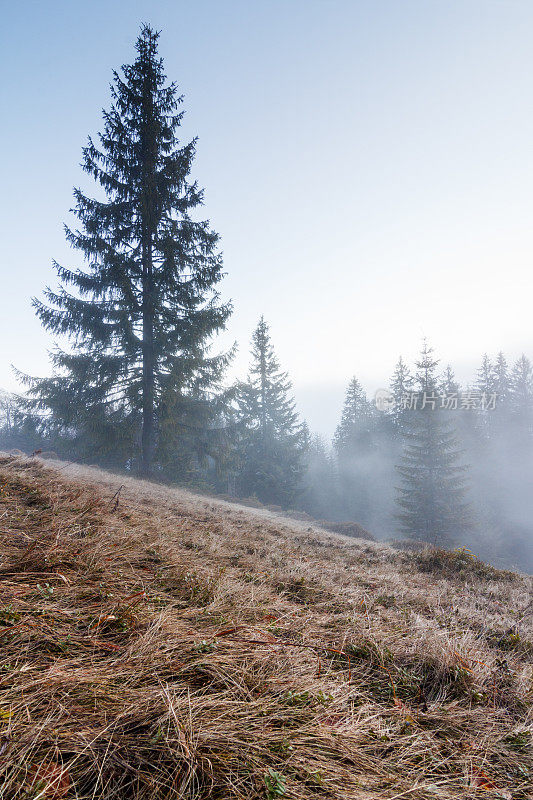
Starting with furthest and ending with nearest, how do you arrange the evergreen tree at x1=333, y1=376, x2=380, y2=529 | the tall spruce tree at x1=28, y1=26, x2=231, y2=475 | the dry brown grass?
the evergreen tree at x1=333, y1=376, x2=380, y2=529, the tall spruce tree at x1=28, y1=26, x2=231, y2=475, the dry brown grass

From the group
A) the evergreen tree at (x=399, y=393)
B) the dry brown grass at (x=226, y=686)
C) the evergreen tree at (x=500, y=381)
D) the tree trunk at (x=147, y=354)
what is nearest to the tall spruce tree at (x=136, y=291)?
the tree trunk at (x=147, y=354)

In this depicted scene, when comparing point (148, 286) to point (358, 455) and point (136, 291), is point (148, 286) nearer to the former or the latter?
point (136, 291)

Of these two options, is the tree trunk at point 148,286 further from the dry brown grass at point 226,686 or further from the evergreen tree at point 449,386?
the evergreen tree at point 449,386

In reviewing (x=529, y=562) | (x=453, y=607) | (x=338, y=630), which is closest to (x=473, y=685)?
(x=338, y=630)

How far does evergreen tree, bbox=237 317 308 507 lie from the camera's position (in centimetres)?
2923

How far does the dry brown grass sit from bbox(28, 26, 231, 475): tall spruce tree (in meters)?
11.7

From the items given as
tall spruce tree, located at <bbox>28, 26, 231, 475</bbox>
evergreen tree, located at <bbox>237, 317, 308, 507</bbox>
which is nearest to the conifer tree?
evergreen tree, located at <bbox>237, 317, 308, 507</bbox>

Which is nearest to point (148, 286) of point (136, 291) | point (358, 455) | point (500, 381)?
point (136, 291)

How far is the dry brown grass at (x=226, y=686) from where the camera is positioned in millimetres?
1051

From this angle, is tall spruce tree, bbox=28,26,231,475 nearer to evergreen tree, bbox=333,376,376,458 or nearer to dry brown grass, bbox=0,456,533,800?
dry brown grass, bbox=0,456,533,800

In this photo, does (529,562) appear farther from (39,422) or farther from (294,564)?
(39,422)

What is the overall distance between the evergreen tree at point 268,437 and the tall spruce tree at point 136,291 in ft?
49.0

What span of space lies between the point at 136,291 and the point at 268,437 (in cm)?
1894

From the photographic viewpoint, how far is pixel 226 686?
1.43m
